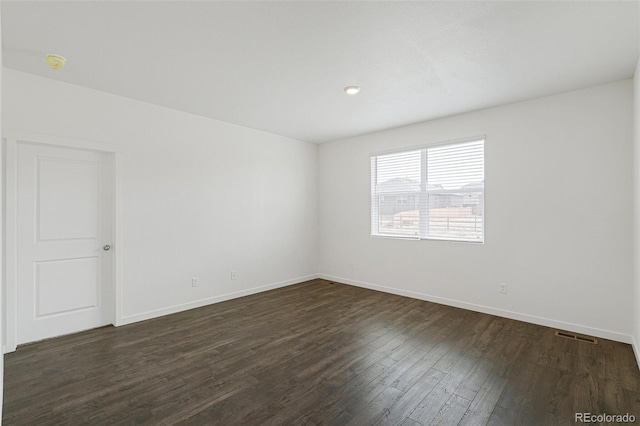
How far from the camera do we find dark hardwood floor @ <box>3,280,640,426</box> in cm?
209

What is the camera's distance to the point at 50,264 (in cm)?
330

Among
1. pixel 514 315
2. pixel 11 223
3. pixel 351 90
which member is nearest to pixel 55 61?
pixel 11 223

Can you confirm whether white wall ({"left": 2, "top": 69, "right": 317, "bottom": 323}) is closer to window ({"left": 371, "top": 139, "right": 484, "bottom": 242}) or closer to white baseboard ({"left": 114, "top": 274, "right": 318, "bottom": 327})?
white baseboard ({"left": 114, "top": 274, "right": 318, "bottom": 327})

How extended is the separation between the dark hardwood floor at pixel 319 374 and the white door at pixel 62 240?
0.29m

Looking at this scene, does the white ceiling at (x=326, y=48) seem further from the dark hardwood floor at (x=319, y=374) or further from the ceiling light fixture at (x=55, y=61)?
the dark hardwood floor at (x=319, y=374)

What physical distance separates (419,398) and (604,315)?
2.54 metres

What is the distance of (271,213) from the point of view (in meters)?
5.39

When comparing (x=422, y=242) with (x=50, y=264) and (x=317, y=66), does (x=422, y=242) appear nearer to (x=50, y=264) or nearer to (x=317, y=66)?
(x=317, y=66)

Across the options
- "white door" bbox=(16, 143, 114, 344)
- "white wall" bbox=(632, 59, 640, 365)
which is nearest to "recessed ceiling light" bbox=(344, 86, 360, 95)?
"white wall" bbox=(632, 59, 640, 365)

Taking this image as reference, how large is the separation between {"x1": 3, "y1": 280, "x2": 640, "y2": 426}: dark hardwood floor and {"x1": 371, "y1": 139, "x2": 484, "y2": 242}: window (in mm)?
1334

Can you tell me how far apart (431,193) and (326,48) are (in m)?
2.86

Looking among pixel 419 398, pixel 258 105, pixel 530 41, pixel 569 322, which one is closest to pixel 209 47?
pixel 258 105

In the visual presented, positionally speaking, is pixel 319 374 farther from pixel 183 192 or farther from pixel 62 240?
pixel 62 240

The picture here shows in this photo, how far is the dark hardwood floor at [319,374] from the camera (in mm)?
2092
